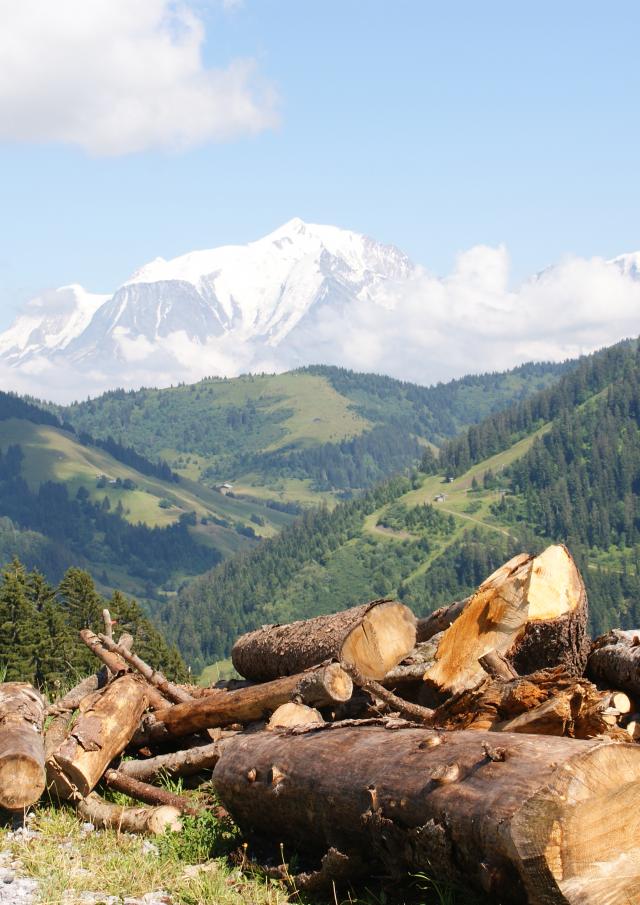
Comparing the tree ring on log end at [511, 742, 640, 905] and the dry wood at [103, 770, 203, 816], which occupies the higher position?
the tree ring on log end at [511, 742, 640, 905]

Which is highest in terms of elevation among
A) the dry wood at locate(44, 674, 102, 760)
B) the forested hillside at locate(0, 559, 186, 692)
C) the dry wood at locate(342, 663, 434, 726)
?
the dry wood at locate(342, 663, 434, 726)

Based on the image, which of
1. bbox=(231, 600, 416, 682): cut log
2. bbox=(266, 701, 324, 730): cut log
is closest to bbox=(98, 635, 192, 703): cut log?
bbox=(231, 600, 416, 682): cut log

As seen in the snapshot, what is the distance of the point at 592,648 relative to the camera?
45.9 feet

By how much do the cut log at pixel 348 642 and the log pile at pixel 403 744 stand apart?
0.03 metres

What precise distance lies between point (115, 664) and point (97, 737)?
2.94 meters

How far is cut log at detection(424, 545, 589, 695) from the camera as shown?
1352 cm

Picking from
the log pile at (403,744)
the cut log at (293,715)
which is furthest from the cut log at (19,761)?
the cut log at (293,715)

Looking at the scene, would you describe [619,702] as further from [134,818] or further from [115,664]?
[115,664]

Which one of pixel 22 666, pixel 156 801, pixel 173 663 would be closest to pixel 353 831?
pixel 156 801

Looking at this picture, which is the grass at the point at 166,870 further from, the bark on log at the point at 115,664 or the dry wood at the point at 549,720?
the bark on log at the point at 115,664

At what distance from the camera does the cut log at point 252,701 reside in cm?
1281

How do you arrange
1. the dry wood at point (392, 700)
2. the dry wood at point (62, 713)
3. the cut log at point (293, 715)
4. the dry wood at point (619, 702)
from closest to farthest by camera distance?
the dry wood at point (619, 702) → the dry wood at point (392, 700) → the cut log at point (293, 715) → the dry wood at point (62, 713)

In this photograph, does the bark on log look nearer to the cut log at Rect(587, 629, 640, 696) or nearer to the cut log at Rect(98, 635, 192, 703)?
the cut log at Rect(98, 635, 192, 703)

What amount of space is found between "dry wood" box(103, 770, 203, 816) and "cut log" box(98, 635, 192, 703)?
2006 millimetres
